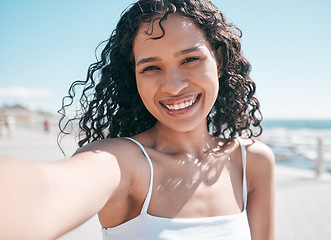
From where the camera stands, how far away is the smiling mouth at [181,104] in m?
1.38

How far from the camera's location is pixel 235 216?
1.35 m

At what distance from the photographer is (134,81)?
1.77m

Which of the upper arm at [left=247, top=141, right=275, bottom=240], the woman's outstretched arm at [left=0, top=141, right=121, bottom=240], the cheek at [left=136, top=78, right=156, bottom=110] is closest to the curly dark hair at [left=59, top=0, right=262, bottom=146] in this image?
the cheek at [left=136, top=78, right=156, bottom=110]

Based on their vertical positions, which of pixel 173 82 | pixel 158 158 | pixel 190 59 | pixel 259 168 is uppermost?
pixel 190 59

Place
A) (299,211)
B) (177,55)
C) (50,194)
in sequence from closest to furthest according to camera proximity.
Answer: (50,194), (177,55), (299,211)

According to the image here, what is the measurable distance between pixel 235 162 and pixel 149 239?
2.46 feet

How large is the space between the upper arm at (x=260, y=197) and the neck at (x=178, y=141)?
304 millimetres

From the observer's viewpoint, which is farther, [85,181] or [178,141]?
[178,141]

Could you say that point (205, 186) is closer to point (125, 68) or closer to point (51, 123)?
point (125, 68)

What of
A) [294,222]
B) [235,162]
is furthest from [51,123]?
[235,162]

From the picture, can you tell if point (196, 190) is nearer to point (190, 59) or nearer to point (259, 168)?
point (259, 168)

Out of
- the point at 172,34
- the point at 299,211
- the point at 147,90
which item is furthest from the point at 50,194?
the point at 299,211

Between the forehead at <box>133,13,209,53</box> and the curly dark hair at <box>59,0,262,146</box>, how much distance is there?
26mm

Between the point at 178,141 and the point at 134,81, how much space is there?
1.60ft
